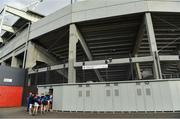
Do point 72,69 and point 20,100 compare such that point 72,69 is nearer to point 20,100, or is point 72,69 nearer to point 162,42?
point 20,100

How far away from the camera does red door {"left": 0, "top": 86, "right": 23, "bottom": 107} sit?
18.9 metres

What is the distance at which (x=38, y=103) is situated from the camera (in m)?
11.7

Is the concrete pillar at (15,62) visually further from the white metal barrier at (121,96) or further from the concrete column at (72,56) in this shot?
the white metal barrier at (121,96)

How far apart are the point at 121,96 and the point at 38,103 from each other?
6262 mm

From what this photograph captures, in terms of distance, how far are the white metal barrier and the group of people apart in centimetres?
55

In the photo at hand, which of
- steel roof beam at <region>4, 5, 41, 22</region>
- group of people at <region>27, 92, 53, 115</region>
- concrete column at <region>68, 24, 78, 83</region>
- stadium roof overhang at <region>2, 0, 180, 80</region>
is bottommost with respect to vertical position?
group of people at <region>27, 92, 53, 115</region>

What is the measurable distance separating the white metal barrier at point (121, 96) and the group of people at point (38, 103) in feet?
1.81

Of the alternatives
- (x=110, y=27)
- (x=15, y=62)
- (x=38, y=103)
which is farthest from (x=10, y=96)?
(x=110, y=27)

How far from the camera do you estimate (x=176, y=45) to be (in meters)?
23.3

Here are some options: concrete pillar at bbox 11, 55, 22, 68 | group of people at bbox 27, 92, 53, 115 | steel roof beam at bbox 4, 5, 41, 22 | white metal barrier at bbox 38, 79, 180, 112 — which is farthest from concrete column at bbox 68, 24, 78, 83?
concrete pillar at bbox 11, 55, 22, 68

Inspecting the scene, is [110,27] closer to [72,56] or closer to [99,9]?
[99,9]

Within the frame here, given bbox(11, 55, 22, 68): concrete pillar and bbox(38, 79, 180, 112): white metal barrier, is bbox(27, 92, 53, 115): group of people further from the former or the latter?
bbox(11, 55, 22, 68): concrete pillar

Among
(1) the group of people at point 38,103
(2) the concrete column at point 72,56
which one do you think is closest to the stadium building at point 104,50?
(2) the concrete column at point 72,56

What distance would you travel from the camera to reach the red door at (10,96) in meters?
18.9
